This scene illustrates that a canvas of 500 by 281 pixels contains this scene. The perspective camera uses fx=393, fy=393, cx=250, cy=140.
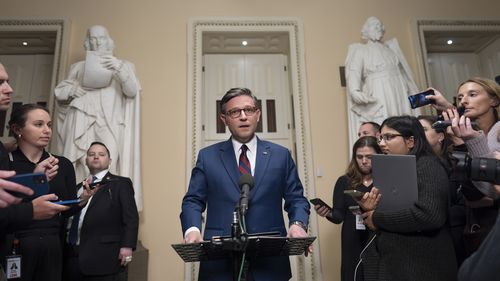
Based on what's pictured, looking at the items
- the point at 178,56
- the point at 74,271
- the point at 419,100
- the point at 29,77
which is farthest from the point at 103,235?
the point at 29,77

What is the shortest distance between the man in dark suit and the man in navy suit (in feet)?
3.07

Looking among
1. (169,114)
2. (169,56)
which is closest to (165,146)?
(169,114)

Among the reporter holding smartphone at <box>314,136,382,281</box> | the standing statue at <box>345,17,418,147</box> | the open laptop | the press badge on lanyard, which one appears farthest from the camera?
the standing statue at <box>345,17,418,147</box>

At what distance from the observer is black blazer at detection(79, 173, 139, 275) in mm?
2557

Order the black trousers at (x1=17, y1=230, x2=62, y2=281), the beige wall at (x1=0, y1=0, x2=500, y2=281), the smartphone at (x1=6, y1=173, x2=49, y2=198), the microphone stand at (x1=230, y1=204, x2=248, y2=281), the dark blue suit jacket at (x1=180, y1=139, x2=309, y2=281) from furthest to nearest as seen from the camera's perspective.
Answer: the beige wall at (x1=0, y1=0, x2=500, y2=281)
the black trousers at (x1=17, y1=230, x2=62, y2=281)
the dark blue suit jacket at (x1=180, y1=139, x2=309, y2=281)
the smartphone at (x1=6, y1=173, x2=49, y2=198)
the microphone stand at (x1=230, y1=204, x2=248, y2=281)

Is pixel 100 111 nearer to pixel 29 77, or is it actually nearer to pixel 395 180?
pixel 29 77

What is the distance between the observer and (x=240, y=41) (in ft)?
17.7

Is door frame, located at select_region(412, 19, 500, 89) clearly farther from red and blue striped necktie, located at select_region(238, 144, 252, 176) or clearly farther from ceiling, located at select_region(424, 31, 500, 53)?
red and blue striped necktie, located at select_region(238, 144, 252, 176)

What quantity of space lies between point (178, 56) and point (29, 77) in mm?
2248

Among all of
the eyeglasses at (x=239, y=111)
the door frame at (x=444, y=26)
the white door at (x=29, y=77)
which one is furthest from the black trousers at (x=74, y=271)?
the door frame at (x=444, y=26)

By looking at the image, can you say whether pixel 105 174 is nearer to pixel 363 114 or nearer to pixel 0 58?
pixel 363 114

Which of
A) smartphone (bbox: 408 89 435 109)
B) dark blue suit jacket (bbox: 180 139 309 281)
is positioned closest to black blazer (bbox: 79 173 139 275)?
dark blue suit jacket (bbox: 180 139 309 281)

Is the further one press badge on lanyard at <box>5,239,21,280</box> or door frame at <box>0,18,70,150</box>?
door frame at <box>0,18,70,150</box>

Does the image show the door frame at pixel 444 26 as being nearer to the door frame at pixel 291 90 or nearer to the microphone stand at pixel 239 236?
the door frame at pixel 291 90
